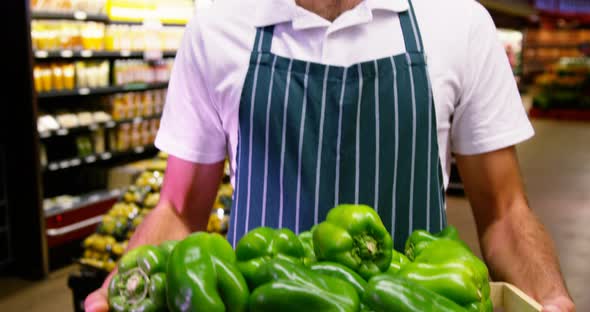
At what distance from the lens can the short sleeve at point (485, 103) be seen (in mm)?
1738

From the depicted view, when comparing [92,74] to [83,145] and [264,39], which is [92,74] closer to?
[83,145]

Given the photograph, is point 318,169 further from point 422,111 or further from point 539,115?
point 539,115

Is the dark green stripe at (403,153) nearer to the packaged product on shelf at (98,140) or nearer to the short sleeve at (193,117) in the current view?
the short sleeve at (193,117)

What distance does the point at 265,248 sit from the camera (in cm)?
120

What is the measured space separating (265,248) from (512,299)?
0.44m

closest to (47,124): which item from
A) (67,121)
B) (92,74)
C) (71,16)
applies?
(67,121)

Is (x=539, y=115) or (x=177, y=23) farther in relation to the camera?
(x=539, y=115)

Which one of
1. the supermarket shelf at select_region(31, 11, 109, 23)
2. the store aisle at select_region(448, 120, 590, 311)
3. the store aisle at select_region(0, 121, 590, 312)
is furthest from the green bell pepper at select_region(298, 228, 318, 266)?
the supermarket shelf at select_region(31, 11, 109, 23)

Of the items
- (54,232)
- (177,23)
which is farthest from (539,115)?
(54,232)

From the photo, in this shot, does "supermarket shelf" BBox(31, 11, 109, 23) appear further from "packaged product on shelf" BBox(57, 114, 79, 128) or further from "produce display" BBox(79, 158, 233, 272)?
"produce display" BBox(79, 158, 233, 272)

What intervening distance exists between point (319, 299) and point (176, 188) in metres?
0.90

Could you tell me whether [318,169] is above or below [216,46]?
below

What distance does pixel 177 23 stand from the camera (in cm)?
736

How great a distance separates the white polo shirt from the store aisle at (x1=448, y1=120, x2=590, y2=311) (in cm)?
353
